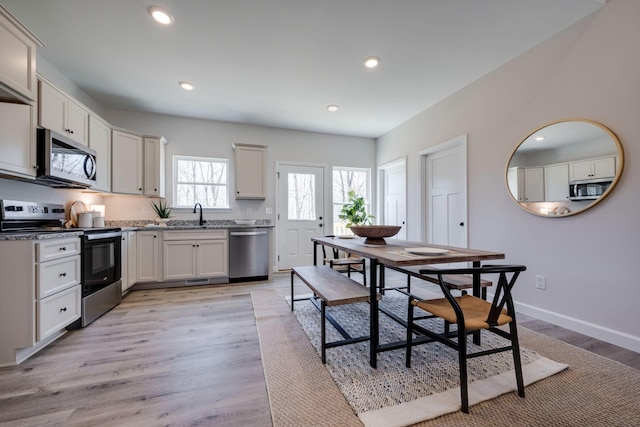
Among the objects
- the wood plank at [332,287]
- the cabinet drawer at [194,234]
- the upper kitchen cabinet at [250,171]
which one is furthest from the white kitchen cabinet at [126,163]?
the wood plank at [332,287]

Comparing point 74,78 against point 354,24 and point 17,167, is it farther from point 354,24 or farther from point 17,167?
point 354,24

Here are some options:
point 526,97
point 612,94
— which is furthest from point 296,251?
point 612,94

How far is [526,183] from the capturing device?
2.56 meters

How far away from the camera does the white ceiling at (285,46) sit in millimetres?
2027

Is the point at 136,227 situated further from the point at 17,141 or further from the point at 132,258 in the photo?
the point at 17,141

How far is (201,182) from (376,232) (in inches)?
133

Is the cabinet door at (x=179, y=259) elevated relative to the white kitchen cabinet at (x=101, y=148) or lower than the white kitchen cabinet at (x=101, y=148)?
lower

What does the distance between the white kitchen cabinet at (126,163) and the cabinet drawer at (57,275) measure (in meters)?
1.51

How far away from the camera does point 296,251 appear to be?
4.84m

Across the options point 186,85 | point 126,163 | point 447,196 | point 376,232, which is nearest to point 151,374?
point 376,232

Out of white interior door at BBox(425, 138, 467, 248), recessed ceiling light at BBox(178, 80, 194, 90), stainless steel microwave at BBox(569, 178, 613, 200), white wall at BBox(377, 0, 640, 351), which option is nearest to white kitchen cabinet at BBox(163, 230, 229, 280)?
recessed ceiling light at BBox(178, 80, 194, 90)

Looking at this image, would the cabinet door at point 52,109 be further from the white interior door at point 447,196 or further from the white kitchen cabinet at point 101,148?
the white interior door at point 447,196

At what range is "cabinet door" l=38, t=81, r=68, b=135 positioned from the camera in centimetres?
223

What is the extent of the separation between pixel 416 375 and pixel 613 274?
183 cm
